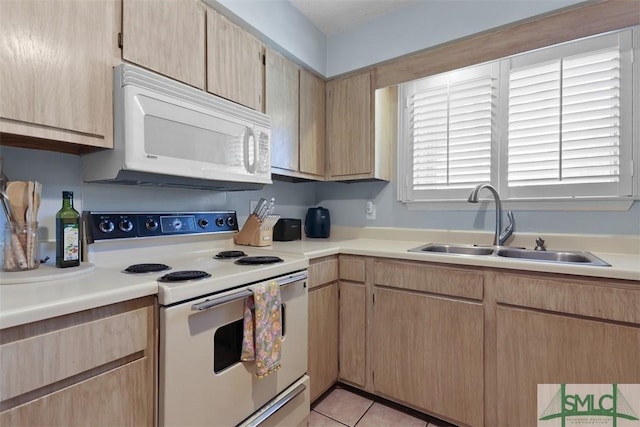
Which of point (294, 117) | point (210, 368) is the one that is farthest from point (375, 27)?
point (210, 368)

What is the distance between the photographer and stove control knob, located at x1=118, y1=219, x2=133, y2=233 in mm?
1371

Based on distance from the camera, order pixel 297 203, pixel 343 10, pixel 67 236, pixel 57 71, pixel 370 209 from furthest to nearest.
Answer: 1. pixel 297 203
2. pixel 370 209
3. pixel 343 10
4. pixel 67 236
5. pixel 57 71

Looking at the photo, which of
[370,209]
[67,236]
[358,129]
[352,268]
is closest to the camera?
[67,236]

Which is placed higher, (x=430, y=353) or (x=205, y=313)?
(x=205, y=313)

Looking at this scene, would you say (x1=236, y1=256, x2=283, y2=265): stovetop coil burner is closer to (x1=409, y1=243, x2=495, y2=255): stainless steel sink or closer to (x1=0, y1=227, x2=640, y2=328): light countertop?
(x1=0, y1=227, x2=640, y2=328): light countertop

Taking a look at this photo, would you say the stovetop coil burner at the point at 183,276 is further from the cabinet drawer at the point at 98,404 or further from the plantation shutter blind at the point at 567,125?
the plantation shutter blind at the point at 567,125

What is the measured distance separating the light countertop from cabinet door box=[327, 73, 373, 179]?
0.54 m

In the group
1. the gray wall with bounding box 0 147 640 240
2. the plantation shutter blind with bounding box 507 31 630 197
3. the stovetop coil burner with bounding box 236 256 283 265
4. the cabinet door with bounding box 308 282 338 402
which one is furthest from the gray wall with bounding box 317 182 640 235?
the stovetop coil burner with bounding box 236 256 283 265

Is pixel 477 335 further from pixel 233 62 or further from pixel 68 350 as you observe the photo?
pixel 233 62

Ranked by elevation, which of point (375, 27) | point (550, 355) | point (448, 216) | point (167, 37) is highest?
point (375, 27)

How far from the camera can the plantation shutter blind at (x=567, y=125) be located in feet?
5.22

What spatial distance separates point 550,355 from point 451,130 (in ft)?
4.57

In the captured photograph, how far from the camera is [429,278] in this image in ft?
5.03
